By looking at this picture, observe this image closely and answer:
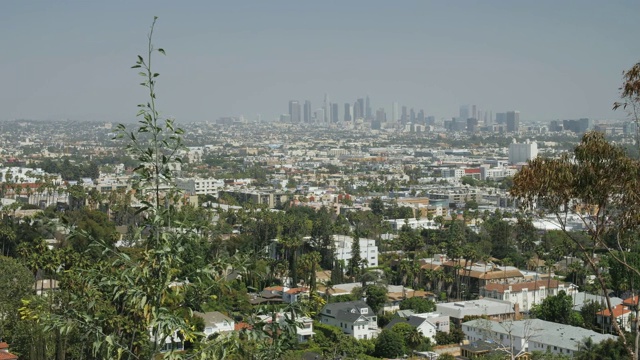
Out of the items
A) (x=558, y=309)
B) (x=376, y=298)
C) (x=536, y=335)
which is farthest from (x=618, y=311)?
(x=376, y=298)

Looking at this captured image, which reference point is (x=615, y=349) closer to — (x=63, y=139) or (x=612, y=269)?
(x=612, y=269)

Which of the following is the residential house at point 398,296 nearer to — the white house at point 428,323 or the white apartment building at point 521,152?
the white house at point 428,323

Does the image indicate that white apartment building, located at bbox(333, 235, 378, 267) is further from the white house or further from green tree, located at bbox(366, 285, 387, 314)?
the white house

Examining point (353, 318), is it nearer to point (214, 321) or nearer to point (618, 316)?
point (214, 321)

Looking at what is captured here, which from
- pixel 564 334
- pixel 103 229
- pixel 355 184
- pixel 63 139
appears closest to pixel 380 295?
pixel 564 334

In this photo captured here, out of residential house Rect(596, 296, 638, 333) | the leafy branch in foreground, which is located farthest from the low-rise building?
the leafy branch in foreground

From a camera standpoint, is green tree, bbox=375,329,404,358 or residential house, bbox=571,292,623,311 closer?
green tree, bbox=375,329,404,358
